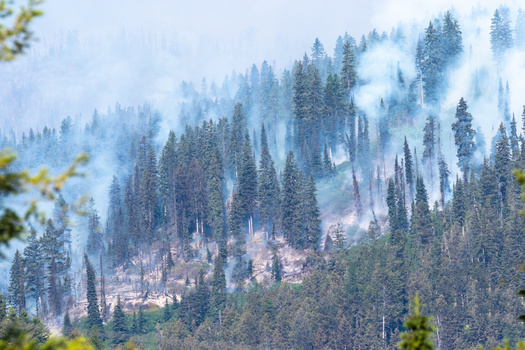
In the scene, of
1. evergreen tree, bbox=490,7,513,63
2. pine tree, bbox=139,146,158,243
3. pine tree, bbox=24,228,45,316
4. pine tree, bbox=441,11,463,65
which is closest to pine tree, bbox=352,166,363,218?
pine tree, bbox=139,146,158,243

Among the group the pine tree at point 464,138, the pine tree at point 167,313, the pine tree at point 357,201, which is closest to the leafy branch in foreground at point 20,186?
the pine tree at point 167,313

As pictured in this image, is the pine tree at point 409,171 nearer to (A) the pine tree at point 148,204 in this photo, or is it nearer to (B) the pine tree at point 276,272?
(B) the pine tree at point 276,272

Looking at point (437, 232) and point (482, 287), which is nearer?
point (482, 287)

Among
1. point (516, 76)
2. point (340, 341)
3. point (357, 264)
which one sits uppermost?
point (516, 76)

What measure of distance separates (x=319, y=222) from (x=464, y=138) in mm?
26499

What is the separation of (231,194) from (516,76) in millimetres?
57360

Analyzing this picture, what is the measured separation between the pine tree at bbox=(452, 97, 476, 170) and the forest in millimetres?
311

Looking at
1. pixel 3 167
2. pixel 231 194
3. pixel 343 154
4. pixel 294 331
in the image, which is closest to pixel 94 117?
pixel 231 194

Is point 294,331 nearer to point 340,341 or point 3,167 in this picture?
point 340,341

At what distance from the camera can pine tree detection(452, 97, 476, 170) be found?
12419cm

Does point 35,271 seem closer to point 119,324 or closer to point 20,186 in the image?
point 119,324

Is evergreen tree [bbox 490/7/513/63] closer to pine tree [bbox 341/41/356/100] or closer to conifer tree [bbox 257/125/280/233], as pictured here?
pine tree [bbox 341/41/356/100]

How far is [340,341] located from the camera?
10006 centimetres

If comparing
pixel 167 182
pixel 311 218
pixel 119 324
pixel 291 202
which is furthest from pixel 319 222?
pixel 119 324
